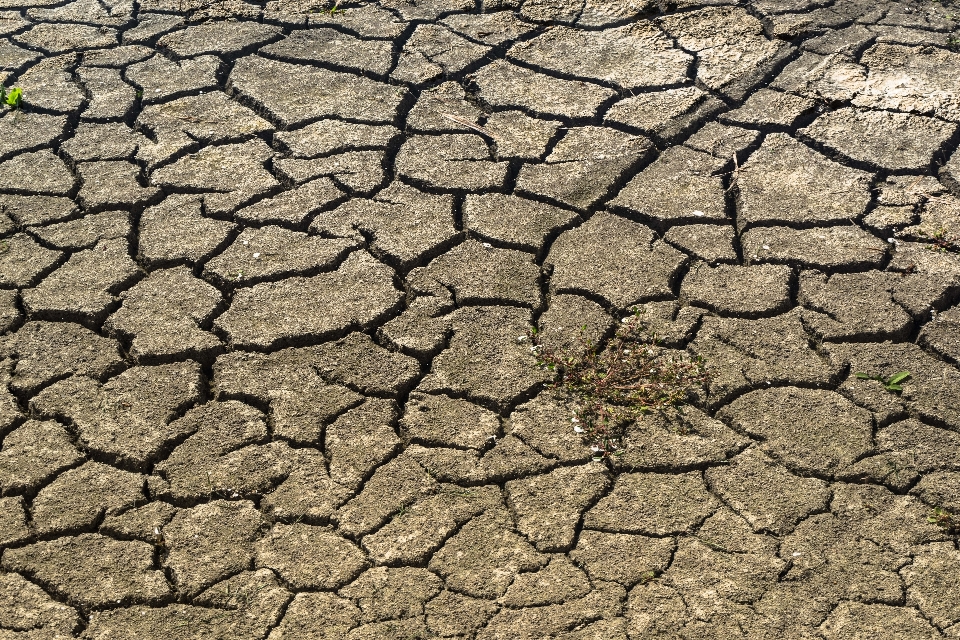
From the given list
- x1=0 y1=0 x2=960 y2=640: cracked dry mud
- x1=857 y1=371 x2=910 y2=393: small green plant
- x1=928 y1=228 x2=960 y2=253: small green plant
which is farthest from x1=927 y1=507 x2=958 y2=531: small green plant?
x1=928 y1=228 x2=960 y2=253: small green plant

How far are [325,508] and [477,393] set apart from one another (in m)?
0.59

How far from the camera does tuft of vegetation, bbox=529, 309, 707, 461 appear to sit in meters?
2.91

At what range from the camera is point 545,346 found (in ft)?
10.5

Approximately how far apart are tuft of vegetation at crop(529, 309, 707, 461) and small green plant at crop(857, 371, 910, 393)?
465mm

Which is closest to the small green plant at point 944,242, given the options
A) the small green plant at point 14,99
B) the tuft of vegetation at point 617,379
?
the tuft of vegetation at point 617,379

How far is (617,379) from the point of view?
3.04 meters

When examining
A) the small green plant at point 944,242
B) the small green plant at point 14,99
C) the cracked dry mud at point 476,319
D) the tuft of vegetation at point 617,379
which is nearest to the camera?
the cracked dry mud at point 476,319

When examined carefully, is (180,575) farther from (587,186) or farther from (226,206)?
(587,186)

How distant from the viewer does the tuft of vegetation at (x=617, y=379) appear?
9.55 ft

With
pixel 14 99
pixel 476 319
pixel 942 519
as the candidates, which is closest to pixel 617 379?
pixel 476 319

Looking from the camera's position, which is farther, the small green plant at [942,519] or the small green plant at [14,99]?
the small green plant at [14,99]

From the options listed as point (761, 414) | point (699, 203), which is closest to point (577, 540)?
point (761, 414)

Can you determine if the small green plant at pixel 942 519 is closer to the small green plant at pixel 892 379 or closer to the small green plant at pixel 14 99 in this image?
the small green plant at pixel 892 379

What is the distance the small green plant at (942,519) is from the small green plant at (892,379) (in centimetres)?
47
